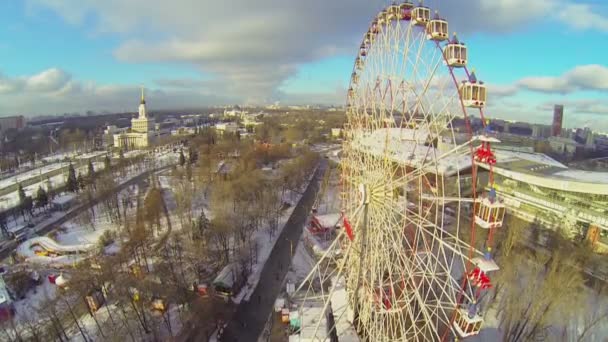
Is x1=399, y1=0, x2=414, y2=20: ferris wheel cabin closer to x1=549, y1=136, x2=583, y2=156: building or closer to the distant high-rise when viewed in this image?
x1=549, y1=136, x2=583, y2=156: building

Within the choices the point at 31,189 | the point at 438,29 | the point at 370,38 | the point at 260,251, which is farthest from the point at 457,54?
the point at 31,189

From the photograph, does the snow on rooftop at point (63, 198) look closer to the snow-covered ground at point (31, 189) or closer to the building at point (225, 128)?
the snow-covered ground at point (31, 189)

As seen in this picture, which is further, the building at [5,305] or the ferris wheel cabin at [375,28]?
the building at [5,305]

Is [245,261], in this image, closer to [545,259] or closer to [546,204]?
[545,259]

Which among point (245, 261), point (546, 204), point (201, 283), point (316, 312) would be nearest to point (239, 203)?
point (245, 261)

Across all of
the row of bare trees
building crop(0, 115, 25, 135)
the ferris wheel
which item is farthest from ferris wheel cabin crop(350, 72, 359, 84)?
building crop(0, 115, 25, 135)

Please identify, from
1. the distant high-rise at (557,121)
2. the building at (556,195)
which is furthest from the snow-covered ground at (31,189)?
the distant high-rise at (557,121)
